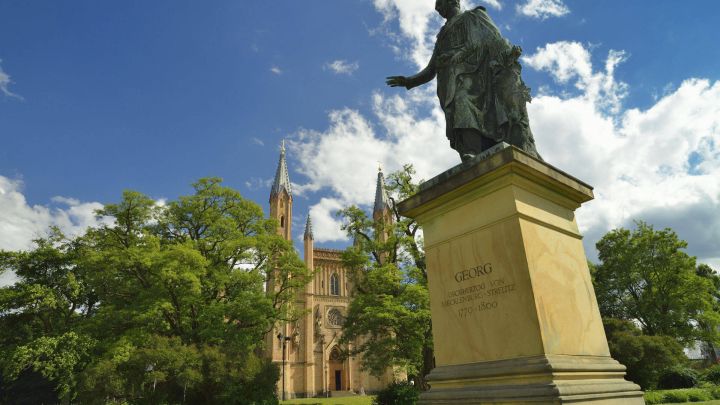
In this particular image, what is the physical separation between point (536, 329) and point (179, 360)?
17.0m

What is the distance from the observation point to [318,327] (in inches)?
2133

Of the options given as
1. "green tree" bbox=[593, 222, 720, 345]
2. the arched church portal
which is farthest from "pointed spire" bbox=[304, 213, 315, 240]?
"green tree" bbox=[593, 222, 720, 345]

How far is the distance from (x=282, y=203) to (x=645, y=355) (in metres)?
40.7

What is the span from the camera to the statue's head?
527 centimetres

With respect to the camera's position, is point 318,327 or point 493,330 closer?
point 493,330

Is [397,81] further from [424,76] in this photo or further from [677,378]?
[677,378]

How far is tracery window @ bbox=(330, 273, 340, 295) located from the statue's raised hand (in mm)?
54367

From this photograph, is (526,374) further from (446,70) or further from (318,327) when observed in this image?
(318,327)

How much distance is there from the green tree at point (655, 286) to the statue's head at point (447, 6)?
1259 inches

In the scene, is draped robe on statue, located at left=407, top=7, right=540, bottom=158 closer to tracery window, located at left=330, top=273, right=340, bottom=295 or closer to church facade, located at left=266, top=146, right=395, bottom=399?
church facade, located at left=266, top=146, right=395, bottom=399

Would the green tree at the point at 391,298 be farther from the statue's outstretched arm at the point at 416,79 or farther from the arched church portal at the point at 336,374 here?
the arched church portal at the point at 336,374

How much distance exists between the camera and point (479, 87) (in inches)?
181

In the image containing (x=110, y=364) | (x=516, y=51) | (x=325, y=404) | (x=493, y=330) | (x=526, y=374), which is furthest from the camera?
(x=325, y=404)

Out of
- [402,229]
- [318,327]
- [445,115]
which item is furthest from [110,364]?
[318,327]
